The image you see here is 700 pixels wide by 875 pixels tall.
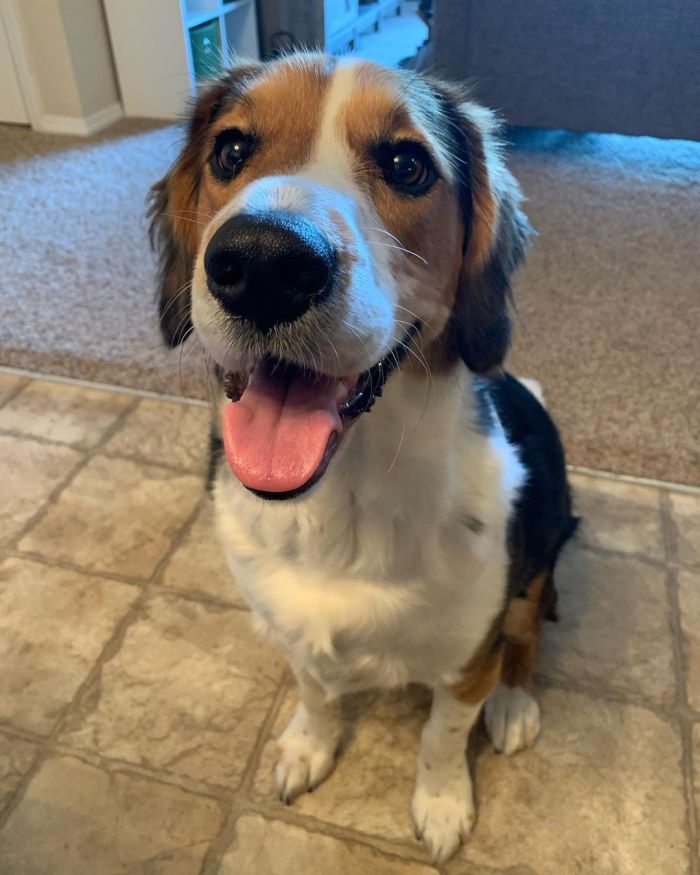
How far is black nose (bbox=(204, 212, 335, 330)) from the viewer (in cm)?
84

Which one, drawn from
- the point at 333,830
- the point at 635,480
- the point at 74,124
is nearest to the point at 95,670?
the point at 333,830

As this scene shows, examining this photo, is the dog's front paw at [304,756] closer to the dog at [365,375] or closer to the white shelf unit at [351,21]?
the dog at [365,375]

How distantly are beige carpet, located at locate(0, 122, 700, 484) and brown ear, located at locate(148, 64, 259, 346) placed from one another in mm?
492

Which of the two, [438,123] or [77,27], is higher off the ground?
[438,123]

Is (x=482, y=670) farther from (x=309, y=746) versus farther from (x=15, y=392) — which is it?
(x=15, y=392)

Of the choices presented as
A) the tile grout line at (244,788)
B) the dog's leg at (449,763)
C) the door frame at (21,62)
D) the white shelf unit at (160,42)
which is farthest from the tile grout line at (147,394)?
the door frame at (21,62)

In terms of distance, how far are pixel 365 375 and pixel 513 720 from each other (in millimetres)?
929

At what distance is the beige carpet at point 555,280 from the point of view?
2482 mm

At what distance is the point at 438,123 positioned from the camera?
3.91ft

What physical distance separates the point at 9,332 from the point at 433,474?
2128 mm

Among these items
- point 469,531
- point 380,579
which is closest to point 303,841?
point 380,579

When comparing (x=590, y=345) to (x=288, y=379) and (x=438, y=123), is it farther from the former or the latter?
(x=288, y=379)

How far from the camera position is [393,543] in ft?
4.04

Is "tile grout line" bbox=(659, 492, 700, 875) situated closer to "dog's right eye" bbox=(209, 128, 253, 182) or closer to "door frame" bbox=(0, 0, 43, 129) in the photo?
"dog's right eye" bbox=(209, 128, 253, 182)
